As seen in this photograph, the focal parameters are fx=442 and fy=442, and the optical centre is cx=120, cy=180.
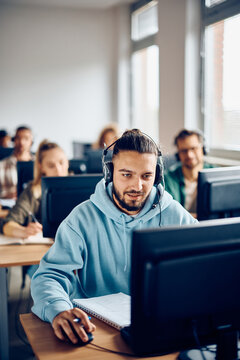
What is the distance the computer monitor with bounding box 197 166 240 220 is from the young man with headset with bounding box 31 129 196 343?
0.08 m

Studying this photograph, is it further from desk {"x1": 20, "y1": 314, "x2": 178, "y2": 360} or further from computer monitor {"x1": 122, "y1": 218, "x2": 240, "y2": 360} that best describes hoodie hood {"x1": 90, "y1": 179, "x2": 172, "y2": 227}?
computer monitor {"x1": 122, "y1": 218, "x2": 240, "y2": 360}

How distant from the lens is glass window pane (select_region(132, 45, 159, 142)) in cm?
528

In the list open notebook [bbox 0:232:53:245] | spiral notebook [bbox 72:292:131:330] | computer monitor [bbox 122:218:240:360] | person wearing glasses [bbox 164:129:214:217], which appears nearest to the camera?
computer monitor [bbox 122:218:240:360]

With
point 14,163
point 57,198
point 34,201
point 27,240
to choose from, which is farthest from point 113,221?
point 14,163

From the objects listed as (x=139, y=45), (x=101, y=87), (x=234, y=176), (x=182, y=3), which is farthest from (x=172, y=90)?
(x=234, y=176)

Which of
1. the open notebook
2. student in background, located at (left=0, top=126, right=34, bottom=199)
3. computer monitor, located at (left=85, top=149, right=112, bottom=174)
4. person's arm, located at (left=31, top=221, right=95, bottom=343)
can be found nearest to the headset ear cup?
person's arm, located at (left=31, top=221, right=95, bottom=343)

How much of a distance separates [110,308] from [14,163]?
288 centimetres

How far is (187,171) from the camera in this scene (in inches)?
118

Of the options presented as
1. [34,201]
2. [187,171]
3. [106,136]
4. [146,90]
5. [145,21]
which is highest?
[145,21]

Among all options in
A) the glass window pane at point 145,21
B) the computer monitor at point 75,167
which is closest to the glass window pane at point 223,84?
the glass window pane at point 145,21

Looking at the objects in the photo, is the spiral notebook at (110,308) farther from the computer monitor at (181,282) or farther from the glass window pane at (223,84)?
the glass window pane at (223,84)

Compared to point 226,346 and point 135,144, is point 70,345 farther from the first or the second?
point 135,144

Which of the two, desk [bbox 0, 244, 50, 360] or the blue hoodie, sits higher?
Result: the blue hoodie

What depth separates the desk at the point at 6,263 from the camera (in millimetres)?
1896
